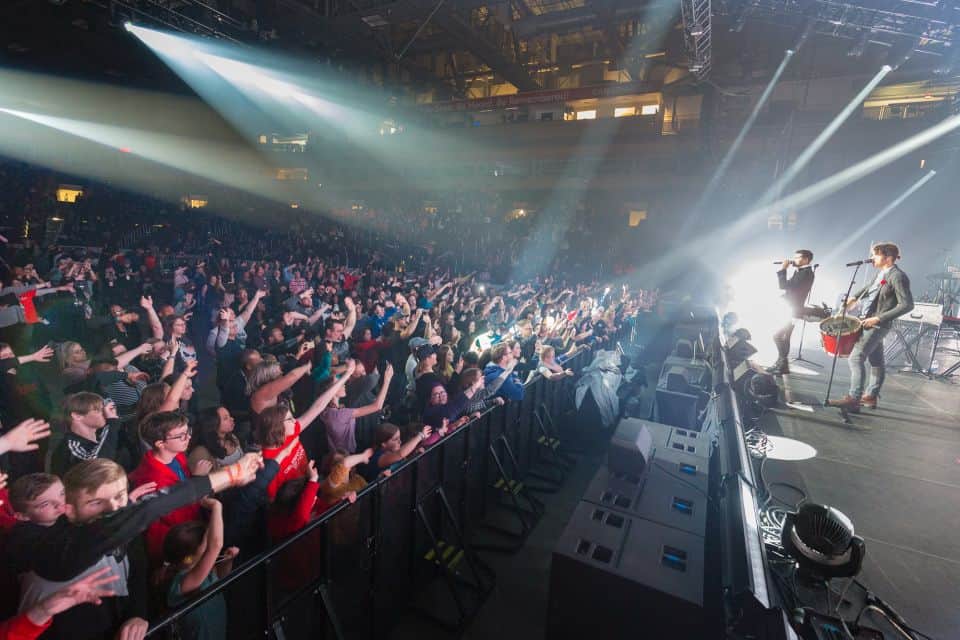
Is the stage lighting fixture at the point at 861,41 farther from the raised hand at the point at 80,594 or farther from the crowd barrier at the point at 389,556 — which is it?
the raised hand at the point at 80,594

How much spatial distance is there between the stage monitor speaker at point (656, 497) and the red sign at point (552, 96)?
16.6 m

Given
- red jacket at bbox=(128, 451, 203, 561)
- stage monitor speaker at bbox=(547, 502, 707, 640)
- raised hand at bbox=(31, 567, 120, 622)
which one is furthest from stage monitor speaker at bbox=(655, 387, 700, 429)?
raised hand at bbox=(31, 567, 120, 622)

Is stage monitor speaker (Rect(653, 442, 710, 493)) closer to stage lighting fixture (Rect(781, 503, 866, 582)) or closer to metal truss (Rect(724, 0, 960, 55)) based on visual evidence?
stage lighting fixture (Rect(781, 503, 866, 582))

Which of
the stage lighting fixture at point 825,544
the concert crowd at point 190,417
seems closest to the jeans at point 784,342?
the concert crowd at point 190,417

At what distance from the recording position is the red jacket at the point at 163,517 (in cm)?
233

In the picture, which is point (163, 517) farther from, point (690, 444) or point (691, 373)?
point (691, 373)

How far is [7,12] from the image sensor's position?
33.5 ft

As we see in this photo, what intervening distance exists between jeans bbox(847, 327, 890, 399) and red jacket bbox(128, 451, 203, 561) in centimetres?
654

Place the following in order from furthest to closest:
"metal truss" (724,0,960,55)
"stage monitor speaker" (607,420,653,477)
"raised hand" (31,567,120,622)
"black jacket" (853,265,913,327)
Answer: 1. "metal truss" (724,0,960,55)
2. "black jacket" (853,265,913,327)
3. "stage monitor speaker" (607,420,653,477)
4. "raised hand" (31,567,120,622)

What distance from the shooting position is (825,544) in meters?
2.19

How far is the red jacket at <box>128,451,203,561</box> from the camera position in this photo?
233cm

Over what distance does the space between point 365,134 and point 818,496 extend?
24.4m

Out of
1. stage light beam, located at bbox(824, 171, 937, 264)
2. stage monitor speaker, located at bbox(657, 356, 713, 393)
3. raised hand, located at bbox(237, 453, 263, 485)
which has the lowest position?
stage monitor speaker, located at bbox(657, 356, 713, 393)

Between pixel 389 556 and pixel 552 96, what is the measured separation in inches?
719
